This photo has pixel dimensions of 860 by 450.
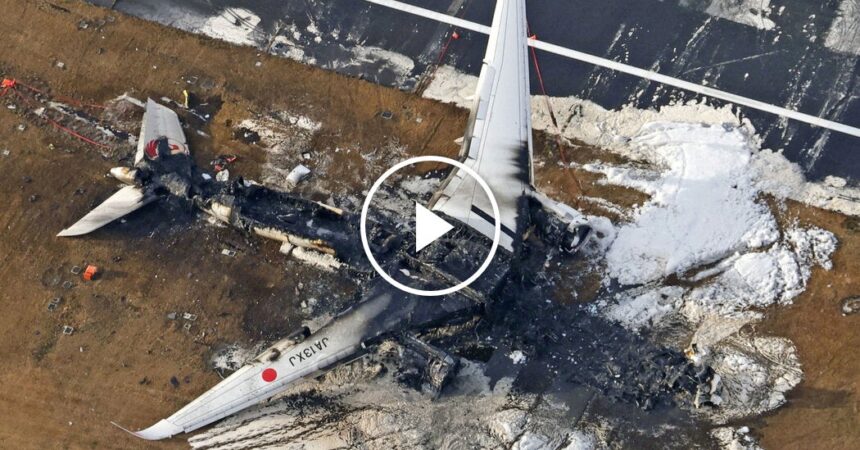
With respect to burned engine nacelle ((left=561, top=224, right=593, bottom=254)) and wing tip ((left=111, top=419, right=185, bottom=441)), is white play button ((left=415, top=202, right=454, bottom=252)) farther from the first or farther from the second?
wing tip ((left=111, top=419, right=185, bottom=441))

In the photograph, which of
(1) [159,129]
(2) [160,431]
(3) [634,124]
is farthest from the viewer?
(3) [634,124]

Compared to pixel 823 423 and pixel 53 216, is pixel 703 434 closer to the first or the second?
pixel 823 423

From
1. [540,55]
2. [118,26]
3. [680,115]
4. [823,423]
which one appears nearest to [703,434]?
[823,423]

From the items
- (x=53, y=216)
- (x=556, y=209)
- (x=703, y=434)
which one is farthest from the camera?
(x=53, y=216)

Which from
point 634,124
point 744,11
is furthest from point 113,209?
point 744,11

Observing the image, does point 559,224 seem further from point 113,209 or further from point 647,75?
point 113,209

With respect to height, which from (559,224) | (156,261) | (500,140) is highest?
(500,140)

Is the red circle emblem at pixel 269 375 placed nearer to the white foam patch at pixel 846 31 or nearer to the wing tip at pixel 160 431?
the wing tip at pixel 160 431
